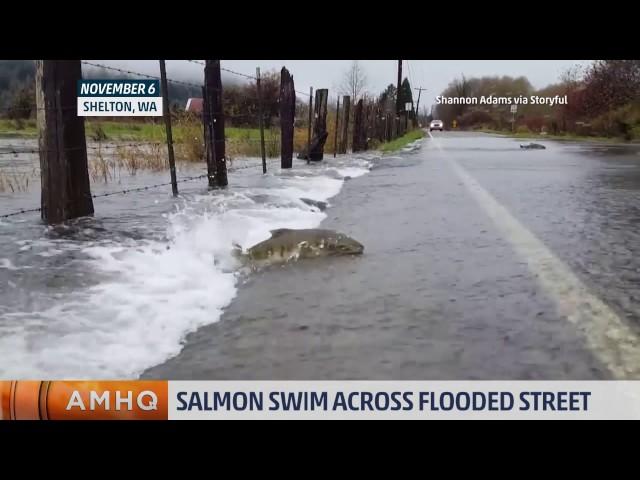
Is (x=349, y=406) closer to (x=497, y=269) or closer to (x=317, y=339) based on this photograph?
(x=317, y=339)

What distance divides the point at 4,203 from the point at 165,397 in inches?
195

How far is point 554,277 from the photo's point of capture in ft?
10.9

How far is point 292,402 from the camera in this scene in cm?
160

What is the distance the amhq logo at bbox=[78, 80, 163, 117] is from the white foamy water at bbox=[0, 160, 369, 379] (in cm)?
87

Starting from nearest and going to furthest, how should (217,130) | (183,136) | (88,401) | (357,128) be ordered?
1. (88,401)
2. (217,130)
3. (183,136)
4. (357,128)

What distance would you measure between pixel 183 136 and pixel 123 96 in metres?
7.76

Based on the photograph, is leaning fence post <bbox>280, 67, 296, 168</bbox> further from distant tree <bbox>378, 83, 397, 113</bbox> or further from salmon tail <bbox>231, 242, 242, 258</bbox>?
distant tree <bbox>378, 83, 397, 113</bbox>

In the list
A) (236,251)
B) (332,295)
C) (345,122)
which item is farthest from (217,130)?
(345,122)

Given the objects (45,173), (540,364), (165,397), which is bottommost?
(540,364)

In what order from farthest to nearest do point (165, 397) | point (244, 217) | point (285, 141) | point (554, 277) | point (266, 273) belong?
point (285, 141)
point (244, 217)
point (266, 273)
point (554, 277)
point (165, 397)

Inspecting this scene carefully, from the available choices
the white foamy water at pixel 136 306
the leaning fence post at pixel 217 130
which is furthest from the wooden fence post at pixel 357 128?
the white foamy water at pixel 136 306

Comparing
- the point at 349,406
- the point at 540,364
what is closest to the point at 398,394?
the point at 349,406

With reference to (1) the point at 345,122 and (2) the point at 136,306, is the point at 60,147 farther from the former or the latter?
(1) the point at 345,122

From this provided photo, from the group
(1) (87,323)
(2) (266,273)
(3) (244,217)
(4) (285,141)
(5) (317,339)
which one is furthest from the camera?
(4) (285,141)
